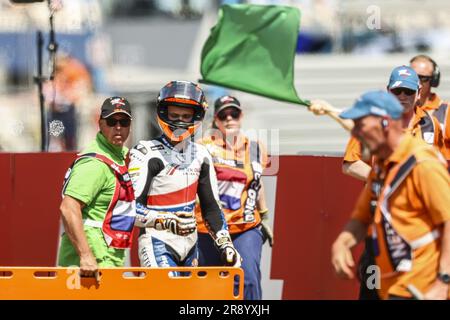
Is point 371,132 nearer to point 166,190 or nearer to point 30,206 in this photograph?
point 166,190

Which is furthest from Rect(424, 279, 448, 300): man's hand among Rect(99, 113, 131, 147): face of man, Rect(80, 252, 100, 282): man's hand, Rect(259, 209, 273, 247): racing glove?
Rect(259, 209, 273, 247): racing glove

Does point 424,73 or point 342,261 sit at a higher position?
point 424,73

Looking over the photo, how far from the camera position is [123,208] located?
7742mm

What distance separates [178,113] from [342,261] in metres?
2.27

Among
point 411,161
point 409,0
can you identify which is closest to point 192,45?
point 409,0

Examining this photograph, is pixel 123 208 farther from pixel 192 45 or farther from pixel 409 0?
pixel 192 45

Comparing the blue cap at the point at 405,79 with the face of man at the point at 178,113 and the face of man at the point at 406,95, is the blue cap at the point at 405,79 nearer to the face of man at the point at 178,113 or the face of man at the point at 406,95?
the face of man at the point at 406,95

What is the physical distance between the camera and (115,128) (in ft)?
25.6

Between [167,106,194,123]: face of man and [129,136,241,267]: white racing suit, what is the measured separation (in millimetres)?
158

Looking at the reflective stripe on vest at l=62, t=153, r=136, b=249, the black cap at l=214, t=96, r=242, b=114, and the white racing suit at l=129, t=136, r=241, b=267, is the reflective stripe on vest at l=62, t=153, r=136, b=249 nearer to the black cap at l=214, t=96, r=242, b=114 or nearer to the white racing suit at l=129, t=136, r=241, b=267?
the white racing suit at l=129, t=136, r=241, b=267

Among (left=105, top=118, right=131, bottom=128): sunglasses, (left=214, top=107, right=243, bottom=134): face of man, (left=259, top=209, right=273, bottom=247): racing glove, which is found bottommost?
(left=259, top=209, right=273, bottom=247): racing glove

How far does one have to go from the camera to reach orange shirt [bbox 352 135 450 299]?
5.72 m

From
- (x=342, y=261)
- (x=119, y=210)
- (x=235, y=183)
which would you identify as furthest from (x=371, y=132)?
(x=235, y=183)

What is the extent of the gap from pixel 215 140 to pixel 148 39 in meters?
10.7
